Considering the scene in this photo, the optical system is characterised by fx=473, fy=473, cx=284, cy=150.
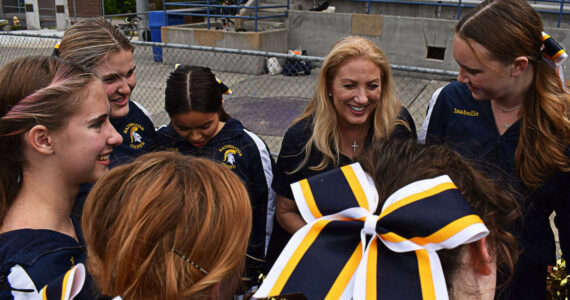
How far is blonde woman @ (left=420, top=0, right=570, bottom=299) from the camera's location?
2002 mm

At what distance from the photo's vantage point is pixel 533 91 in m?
2.09

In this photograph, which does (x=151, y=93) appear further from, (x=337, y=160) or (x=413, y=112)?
(x=337, y=160)

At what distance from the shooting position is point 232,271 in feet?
3.98

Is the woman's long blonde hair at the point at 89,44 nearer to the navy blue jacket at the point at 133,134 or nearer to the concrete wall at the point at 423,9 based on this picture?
the navy blue jacket at the point at 133,134

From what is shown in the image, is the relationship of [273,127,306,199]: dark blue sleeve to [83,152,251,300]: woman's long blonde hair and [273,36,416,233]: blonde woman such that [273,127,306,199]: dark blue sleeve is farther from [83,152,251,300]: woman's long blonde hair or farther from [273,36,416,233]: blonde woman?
[83,152,251,300]: woman's long blonde hair

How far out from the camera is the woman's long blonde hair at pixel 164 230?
113 cm

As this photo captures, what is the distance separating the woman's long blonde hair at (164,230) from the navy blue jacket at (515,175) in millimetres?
1189

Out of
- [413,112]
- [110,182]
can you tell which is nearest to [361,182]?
[110,182]

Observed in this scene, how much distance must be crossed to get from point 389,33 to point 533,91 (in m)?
8.50

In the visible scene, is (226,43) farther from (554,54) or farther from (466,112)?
(554,54)

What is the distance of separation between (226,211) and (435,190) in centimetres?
51

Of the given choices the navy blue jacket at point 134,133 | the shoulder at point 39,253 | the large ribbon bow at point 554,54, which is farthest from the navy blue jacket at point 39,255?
the large ribbon bow at point 554,54

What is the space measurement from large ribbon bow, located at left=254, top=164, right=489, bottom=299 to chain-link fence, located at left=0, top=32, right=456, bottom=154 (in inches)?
178

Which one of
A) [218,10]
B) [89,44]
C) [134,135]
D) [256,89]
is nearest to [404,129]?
[134,135]
